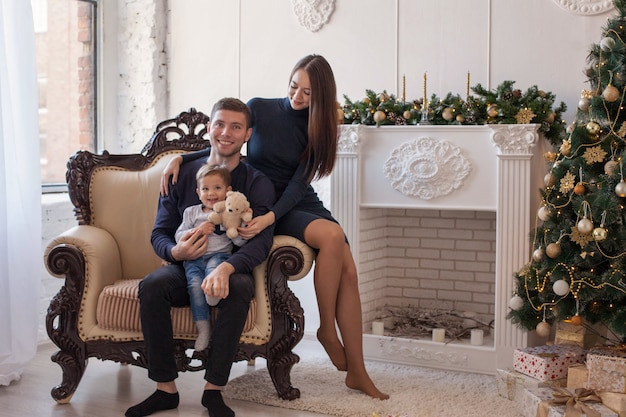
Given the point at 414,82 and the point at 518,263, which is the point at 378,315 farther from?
the point at 414,82

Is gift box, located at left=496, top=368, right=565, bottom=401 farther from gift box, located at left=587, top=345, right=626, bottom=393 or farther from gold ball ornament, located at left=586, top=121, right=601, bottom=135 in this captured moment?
gold ball ornament, located at left=586, top=121, right=601, bottom=135

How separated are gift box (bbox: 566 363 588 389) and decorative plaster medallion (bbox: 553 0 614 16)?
1.78m

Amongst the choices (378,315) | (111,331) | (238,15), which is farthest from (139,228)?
(238,15)

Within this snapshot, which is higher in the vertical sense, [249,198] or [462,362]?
[249,198]

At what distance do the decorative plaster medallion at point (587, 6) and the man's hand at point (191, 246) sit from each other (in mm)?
2198

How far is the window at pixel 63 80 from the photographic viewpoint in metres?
5.06

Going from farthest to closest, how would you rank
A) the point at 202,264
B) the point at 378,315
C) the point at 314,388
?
the point at 378,315, the point at 314,388, the point at 202,264

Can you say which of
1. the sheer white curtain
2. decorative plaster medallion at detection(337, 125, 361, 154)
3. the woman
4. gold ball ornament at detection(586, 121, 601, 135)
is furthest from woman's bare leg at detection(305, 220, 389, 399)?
the sheer white curtain

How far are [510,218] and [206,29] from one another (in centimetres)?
240

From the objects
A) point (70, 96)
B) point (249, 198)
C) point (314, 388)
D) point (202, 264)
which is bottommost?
point (314, 388)

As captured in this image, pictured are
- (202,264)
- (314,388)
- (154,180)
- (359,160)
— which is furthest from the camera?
(359,160)

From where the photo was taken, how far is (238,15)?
17.2ft

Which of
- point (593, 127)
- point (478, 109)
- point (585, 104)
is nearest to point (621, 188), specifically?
point (593, 127)

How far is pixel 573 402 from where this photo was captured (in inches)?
126
